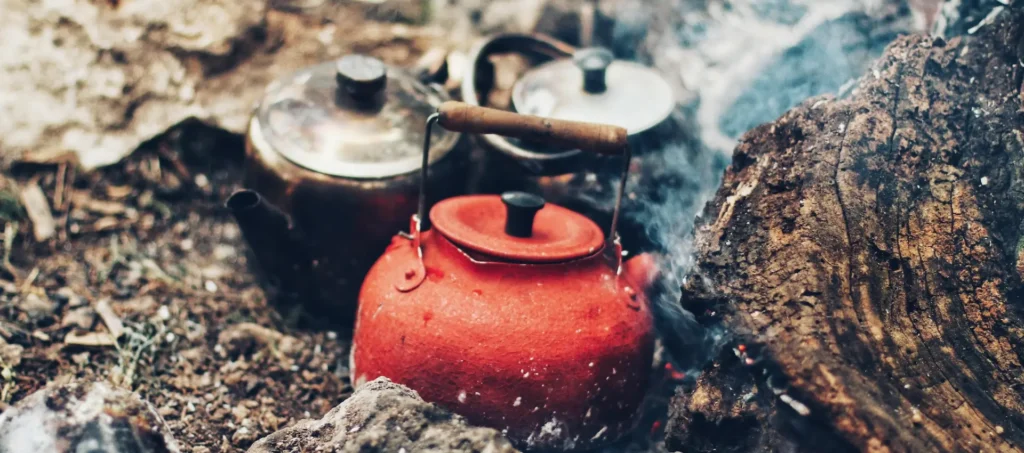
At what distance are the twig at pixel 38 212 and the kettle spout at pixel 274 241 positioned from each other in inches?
47.1

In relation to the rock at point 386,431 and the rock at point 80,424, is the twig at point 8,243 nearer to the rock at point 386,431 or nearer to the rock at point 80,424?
the rock at point 80,424

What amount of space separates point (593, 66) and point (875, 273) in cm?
188

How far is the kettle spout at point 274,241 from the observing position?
3.01 metres

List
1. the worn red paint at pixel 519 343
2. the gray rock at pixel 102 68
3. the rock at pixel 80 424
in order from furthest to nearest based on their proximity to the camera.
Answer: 1. the gray rock at pixel 102 68
2. the worn red paint at pixel 519 343
3. the rock at pixel 80 424

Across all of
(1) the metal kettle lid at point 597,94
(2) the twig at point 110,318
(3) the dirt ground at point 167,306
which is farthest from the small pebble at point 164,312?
(1) the metal kettle lid at point 597,94

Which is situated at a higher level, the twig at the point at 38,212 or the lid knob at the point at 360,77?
the lid knob at the point at 360,77

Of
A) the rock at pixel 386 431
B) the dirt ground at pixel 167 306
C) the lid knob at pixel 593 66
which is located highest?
the lid knob at pixel 593 66

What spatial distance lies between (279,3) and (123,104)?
1.20 m

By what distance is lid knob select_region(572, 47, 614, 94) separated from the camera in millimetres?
3764

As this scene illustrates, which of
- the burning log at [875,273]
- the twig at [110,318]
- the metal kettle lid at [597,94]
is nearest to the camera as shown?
the burning log at [875,273]

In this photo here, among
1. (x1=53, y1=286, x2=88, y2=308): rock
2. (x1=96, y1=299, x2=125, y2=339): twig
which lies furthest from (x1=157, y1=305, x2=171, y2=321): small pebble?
(x1=53, y1=286, x2=88, y2=308): rock

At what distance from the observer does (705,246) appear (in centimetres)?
251

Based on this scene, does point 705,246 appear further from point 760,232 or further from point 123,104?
point 123,104

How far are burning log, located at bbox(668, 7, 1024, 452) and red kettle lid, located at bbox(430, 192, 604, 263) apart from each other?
47 centimetres
